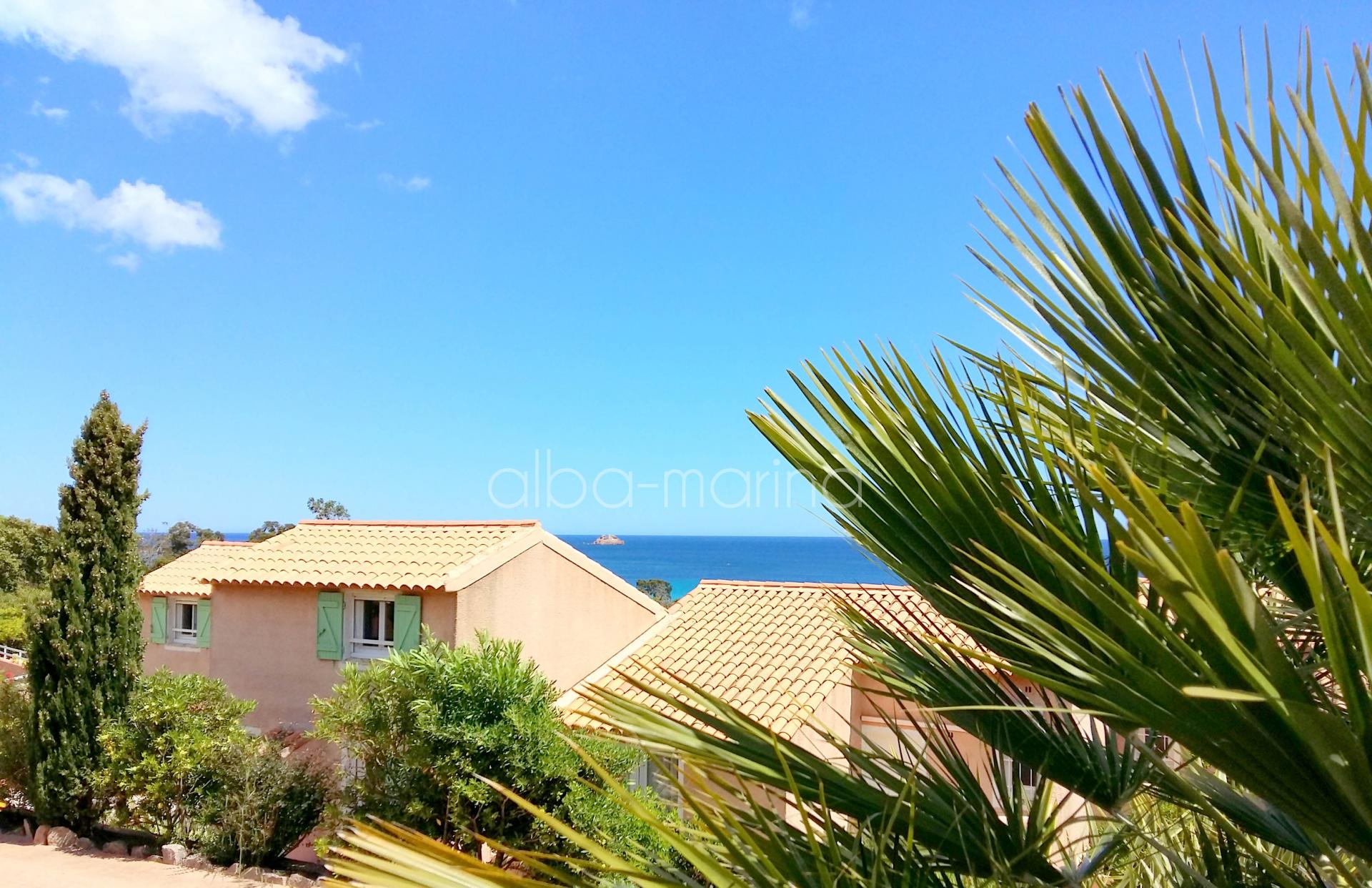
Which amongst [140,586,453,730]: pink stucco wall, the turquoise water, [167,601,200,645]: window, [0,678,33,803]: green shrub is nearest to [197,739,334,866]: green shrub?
[140,586,453,730]: pink stucco wall

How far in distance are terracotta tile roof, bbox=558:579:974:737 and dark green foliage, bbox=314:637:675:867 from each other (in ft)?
3.72

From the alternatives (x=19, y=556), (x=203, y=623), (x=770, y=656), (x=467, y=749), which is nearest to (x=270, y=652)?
(x=203, y=623)

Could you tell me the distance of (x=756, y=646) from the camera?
15.7m

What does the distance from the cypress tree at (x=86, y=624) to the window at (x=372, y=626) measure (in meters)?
3.53

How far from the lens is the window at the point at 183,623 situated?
20.4 metres

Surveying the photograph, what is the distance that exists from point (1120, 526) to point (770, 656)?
13.8 m

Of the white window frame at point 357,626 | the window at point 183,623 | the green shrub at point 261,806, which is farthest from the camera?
the window at point 183,623

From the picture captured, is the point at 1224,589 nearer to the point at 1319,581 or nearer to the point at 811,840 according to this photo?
the point at 1319,581

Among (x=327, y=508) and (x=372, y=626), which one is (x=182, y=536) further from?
(x=372, y=626)

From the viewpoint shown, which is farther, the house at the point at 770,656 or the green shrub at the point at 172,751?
the house at the point at 770,656

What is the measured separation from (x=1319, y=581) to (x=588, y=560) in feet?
56.8

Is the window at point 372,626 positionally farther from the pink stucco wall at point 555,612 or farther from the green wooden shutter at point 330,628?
the pink stucco wall at point 555,612

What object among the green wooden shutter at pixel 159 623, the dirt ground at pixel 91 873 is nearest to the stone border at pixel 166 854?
the dirt ground at pixel 91 873

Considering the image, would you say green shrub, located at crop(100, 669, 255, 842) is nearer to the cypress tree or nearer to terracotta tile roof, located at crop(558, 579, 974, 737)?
the cypress tree
